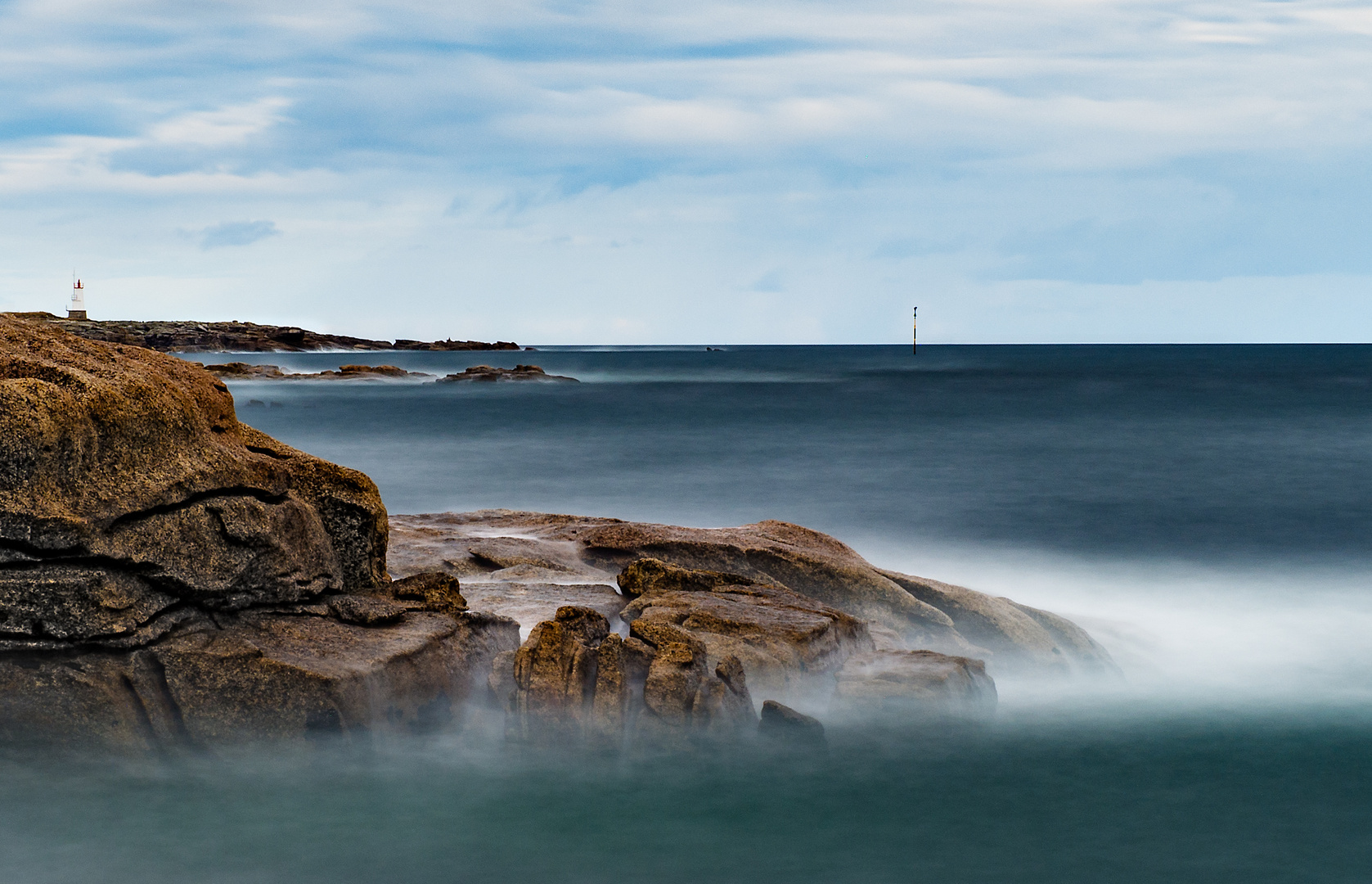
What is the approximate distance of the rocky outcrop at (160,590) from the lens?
7.23m

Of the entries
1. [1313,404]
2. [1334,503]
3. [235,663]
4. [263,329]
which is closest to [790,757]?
[235,663]

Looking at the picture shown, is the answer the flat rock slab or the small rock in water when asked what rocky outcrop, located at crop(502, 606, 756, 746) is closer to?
the small rock in water

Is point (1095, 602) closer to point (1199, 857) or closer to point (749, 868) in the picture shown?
point (1199, 857)

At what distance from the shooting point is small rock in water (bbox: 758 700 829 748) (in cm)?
829

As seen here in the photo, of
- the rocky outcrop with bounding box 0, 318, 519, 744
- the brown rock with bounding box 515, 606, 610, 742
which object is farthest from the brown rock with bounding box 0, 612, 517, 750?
the brown rock with bounding box 515, 606, 610, 742

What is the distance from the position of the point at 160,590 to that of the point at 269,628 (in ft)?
2.47

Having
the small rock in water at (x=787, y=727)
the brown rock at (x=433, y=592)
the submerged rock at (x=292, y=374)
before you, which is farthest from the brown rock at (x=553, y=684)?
the submerged rock at (x=292, y=374)

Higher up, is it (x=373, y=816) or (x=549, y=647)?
(x=549, y=647)

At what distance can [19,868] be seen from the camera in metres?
6.61

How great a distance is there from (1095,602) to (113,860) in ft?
43.0

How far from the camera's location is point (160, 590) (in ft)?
24.9

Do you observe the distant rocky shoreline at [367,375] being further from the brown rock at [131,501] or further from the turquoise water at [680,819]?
the turquoise water at [680,819]

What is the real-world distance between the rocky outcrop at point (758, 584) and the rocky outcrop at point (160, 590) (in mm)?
2374

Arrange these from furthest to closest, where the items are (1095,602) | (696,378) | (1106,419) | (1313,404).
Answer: (696,378) → (1313,404) → (1106,419) → (1095,602)
